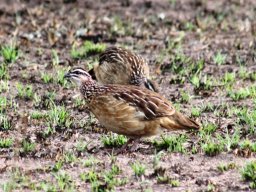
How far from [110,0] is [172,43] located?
3.23 metres

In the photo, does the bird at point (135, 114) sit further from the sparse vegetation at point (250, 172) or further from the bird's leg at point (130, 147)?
the sparse vegetation at point (250, 172)

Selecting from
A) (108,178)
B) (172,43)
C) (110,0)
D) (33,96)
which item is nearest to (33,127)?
(33,96)

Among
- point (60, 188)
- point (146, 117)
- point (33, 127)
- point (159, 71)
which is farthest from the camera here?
point (159, 71)

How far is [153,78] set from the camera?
13820 mm

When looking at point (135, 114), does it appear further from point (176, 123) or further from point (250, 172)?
point (250, 172)

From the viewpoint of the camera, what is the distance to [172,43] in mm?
15617

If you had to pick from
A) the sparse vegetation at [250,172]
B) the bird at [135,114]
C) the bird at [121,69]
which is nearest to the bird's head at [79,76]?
the bird at [135,114]

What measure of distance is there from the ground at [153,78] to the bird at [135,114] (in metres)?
0.24

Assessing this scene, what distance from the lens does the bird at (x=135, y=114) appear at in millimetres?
10281

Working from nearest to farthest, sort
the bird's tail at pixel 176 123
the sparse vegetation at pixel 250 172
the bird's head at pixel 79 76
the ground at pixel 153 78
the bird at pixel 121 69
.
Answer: the sparse vegetation at pixel 250 172 → the ground at pixel 153 78 → the bird's tail at pixel 176 123 → the bird's head at pixel 79 76 → the bird at pixel 121 69

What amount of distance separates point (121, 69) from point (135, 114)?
9.27 feet

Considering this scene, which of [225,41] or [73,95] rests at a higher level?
[225,41]

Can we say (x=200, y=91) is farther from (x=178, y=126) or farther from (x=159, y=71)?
(x=178, y=126)

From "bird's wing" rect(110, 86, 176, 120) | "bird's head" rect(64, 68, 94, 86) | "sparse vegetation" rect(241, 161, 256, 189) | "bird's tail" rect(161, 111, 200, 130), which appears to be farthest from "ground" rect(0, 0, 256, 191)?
"bird's head" rect(64, 68, 94, 86)
